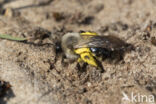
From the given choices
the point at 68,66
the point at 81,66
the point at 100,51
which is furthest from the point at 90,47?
the point at 68,66

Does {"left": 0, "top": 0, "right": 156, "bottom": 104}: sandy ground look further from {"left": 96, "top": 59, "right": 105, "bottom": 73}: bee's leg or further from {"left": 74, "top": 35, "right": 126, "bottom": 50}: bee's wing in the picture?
{"left": 74, "top": 35, "right": 126, "bottom": 50}: bee's wing

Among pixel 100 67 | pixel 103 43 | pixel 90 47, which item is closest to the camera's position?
pixel 103 43

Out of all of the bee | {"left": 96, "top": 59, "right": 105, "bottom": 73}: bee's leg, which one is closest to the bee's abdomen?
the bee

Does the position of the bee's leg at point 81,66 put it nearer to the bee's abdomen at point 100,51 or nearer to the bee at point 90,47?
the bee at point 90,47

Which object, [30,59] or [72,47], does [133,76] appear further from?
[30,59]

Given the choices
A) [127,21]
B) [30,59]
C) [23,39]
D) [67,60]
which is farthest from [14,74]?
[127,21]

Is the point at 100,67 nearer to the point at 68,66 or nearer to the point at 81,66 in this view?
the point at 81,66

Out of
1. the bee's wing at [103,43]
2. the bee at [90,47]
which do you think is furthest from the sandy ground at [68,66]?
the bee's wing at [103,43]
